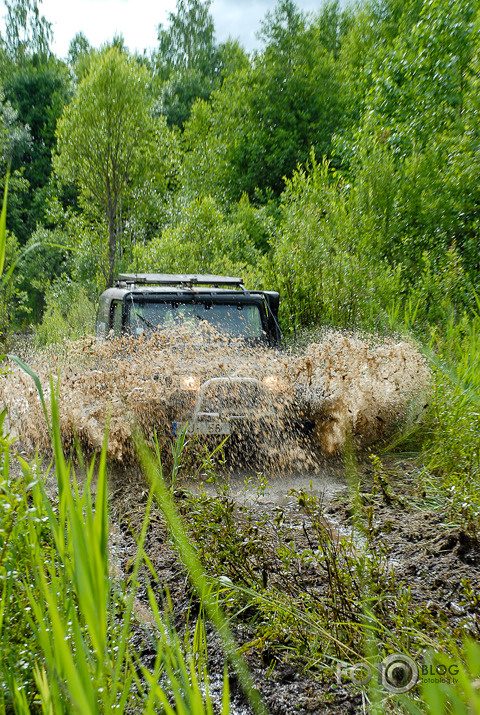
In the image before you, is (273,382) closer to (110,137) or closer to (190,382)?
(190,382)

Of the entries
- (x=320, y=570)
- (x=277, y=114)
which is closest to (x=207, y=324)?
(x=320, y=570)

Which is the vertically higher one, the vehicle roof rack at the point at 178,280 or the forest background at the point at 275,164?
the forest background at the point at 275,164

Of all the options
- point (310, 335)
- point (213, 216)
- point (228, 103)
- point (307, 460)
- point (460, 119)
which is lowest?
point (307, 460)

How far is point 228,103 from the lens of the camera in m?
30.1

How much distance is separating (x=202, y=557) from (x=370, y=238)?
806 centimetres

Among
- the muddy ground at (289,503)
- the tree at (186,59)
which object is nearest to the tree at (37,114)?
the tree at (186,59)

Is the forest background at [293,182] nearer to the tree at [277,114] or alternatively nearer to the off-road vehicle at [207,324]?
the tree at [277,114]

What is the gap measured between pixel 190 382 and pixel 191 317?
3.63 feet

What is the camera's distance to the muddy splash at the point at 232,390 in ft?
15.0

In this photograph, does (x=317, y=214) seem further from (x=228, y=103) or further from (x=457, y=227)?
(x=228, y=103)

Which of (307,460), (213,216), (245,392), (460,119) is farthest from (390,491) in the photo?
(213,216)

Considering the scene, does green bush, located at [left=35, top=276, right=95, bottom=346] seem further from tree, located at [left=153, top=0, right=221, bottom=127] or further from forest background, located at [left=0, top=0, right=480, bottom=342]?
tree, located at [left=153, top=0, right=221, bottom=127]

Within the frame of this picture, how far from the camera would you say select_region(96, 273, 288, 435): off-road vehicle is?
4.61 meters

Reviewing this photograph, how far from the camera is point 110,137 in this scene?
57.3 feet
